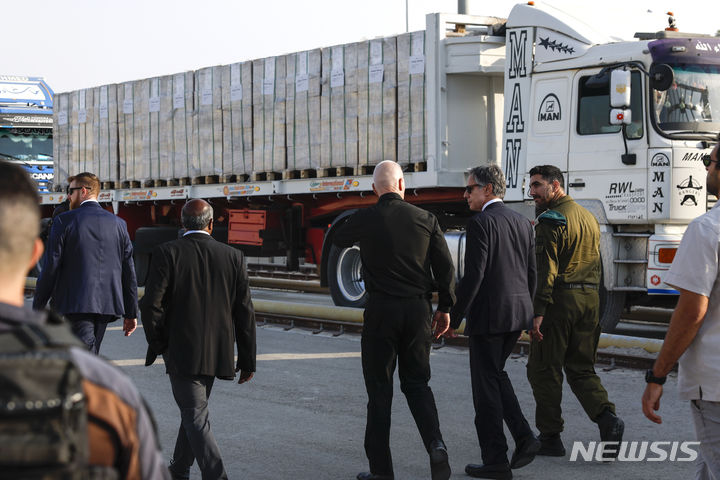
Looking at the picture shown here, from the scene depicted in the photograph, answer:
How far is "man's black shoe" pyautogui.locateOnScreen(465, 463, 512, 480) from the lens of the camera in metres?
5.78

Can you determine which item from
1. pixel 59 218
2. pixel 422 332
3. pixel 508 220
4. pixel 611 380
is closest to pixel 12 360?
pixel 422 332

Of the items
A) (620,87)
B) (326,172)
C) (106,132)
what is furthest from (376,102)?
(106,132)

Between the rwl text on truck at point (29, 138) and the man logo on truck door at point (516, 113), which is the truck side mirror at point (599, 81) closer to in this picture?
the man logo on truck door at point (516, 113)

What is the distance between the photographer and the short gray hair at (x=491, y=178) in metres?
6.20

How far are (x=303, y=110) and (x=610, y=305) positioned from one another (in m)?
5.65

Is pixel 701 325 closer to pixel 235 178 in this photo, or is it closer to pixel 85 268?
pixel 85 268

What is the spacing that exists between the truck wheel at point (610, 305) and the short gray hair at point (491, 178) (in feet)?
16.3

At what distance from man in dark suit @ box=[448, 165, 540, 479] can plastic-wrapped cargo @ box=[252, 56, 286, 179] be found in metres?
9.00

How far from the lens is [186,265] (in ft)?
17.6

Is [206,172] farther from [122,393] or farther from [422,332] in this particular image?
[122,393]

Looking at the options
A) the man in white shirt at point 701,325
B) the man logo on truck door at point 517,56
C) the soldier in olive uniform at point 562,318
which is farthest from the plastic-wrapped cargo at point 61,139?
the man in white shirt at point 701,325

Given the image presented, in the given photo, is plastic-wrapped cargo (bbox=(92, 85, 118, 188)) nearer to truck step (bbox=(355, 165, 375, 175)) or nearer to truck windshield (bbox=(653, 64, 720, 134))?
truck step (bbox=(355, 165, 375, 175))

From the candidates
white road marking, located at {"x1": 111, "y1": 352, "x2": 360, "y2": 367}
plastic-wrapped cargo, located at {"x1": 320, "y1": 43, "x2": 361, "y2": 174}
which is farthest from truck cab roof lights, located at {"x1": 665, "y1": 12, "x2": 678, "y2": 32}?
white road marking, located at {"x1": 111, "y1": 352, "x2": 360, "y2": 367}

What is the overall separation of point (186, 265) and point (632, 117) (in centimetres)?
663
